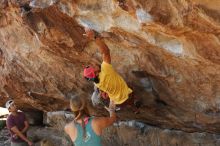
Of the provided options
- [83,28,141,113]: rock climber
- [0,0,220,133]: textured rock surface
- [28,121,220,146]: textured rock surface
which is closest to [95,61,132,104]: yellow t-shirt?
[83,28,141,113]: rock climber

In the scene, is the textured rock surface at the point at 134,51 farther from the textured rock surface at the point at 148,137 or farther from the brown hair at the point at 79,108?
the brown hair at the point at 79,108

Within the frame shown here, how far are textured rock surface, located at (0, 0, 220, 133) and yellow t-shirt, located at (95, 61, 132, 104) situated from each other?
318 millimetres

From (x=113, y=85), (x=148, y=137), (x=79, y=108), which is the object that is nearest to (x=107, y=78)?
(x=113, y=85)

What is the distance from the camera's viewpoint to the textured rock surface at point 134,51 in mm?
4582

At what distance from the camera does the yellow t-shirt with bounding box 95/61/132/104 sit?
5.45 m

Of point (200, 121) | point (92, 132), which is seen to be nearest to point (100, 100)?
point (200, 121)

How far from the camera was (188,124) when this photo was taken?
20.7 ft

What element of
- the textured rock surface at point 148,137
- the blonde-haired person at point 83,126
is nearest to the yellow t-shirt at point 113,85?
the blonde-haired person at point 83,126

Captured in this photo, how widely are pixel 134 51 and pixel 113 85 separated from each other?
0.46 m

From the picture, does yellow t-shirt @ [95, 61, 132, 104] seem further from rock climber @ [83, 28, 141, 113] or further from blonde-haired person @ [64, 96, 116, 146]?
blonde-haired person @ [64, 96, 116, 146]

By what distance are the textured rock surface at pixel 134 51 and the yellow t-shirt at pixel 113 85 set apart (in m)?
0.32

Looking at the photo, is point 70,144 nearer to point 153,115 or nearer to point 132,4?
point 153,115

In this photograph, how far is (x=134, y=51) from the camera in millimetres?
5645

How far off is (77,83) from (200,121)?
188cm
